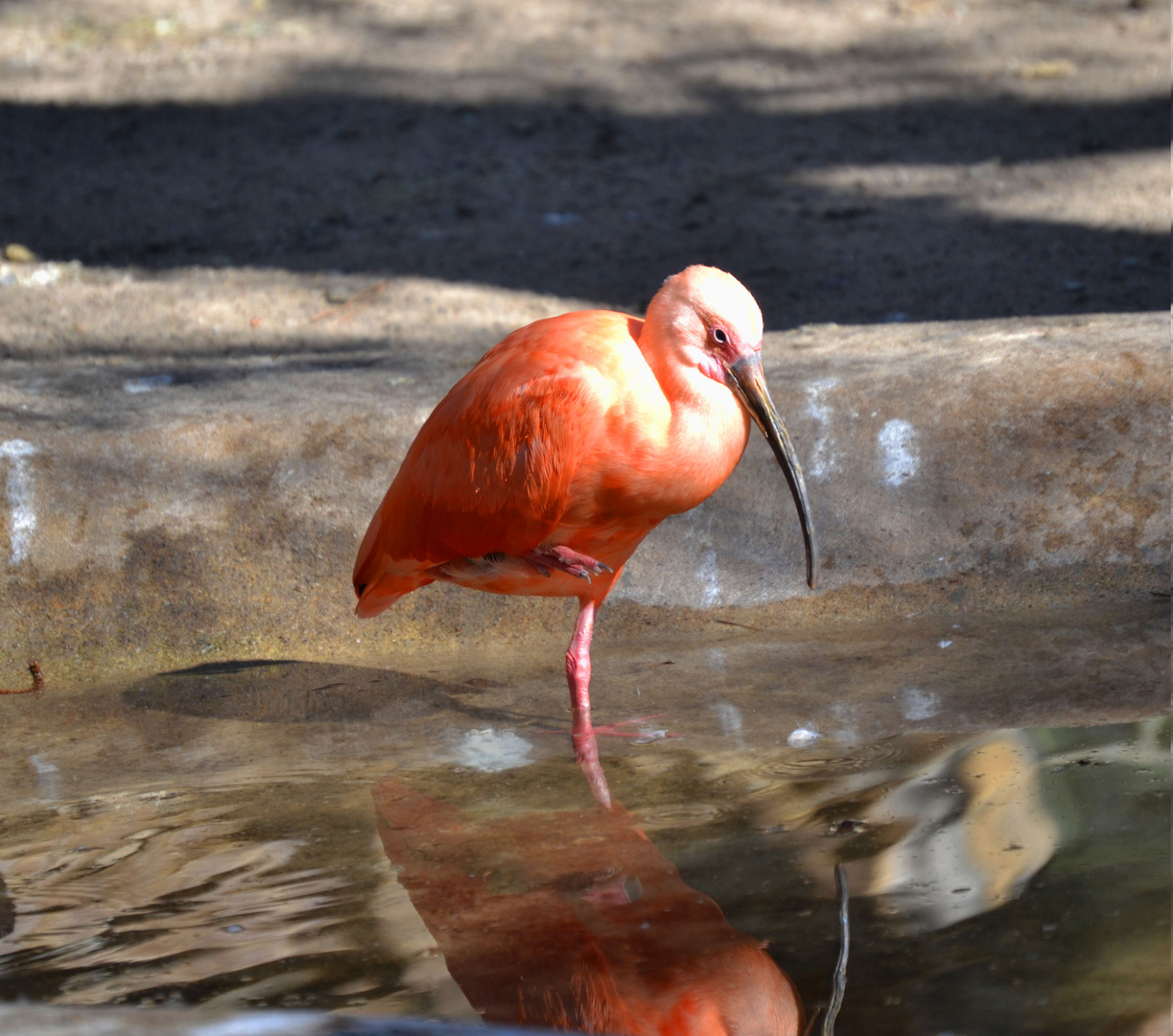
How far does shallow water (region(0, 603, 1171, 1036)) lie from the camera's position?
2.15 metres

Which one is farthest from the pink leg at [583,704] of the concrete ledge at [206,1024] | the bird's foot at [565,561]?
the concrete ledge at [206,1024]

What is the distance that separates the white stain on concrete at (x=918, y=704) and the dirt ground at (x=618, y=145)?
3.30m

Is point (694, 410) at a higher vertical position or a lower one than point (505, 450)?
higher

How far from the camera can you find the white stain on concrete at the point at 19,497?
3963 millimetres

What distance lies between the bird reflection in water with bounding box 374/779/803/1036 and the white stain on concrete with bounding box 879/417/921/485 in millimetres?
1764

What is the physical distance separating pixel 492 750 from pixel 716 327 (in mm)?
1202

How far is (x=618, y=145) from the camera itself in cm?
861

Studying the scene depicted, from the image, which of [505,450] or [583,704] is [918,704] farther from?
[505,450]

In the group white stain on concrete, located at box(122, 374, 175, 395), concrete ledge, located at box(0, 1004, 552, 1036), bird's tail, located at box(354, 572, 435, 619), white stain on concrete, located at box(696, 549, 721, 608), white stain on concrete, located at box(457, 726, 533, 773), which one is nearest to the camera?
concrete ledge, located at box(0, 1004, 552, 1036)

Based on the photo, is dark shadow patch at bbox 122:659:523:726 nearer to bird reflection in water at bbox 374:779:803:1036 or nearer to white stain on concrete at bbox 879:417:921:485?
bird reflection in water at bbox 374:779:803:1036

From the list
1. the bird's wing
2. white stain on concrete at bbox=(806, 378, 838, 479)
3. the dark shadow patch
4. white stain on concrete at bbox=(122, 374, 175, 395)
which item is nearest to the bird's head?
the bird's wing

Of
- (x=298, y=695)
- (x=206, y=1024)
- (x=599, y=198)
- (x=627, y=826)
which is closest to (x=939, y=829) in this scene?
(x=627, y=826)

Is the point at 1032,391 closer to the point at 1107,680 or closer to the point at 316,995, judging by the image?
the point at 1107,680

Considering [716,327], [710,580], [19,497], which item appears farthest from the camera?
[710,580]
